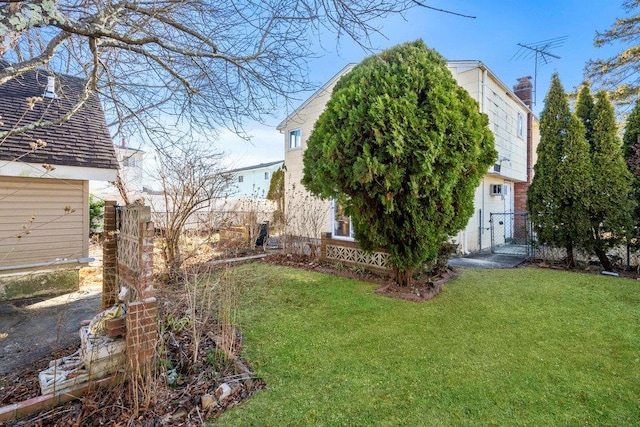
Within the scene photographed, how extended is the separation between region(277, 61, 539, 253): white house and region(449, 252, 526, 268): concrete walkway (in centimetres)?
56

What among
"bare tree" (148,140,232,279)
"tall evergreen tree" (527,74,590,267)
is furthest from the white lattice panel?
"tall evergreen tree" (527,74,590,267)

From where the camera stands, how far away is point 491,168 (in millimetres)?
10688

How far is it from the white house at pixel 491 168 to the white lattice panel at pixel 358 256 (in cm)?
89

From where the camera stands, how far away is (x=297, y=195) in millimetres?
13547

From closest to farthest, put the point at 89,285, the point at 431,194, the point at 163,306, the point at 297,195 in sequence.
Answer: the point at 163,306, the point at 431,194, the point at 89,285, the point at 297,195

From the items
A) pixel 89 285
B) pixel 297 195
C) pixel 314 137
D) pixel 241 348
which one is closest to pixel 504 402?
pixel 241 348

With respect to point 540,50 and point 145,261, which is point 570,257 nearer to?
point 540,50

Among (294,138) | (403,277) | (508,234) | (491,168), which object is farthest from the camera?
(294,138)

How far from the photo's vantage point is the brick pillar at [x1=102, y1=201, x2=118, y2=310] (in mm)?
4355

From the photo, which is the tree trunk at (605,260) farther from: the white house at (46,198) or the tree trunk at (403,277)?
the white house at (46,198)

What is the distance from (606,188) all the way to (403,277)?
5473 millimetres

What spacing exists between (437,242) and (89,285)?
8012 millimetres

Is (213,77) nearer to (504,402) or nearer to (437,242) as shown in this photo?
(437,242)

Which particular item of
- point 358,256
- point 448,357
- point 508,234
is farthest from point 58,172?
point 508,234
